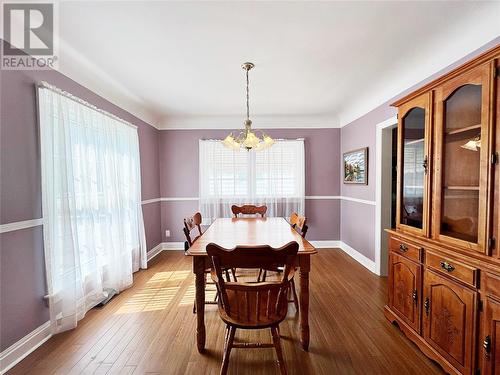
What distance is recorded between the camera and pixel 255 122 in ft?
14.6

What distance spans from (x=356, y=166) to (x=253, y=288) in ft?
10.5

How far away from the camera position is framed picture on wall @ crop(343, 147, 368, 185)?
11.8 feet

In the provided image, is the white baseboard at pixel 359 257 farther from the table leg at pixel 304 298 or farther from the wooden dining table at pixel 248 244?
the table leg at pixel 304 298

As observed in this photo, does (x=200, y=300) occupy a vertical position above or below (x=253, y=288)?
below

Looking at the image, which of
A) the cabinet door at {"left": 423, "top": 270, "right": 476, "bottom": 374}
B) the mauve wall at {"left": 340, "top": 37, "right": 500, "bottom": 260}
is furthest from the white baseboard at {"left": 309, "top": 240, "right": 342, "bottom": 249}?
the cabinet door at {"left": 423, "top": 270, "right": 476, "bottom": 374}

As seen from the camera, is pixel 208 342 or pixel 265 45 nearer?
pixel 208 342

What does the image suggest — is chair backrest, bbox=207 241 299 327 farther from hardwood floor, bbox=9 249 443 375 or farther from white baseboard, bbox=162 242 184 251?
white baseboard, bbox=162 242 184 251

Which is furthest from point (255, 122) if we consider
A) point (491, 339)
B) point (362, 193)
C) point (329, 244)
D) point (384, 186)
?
point (491, 339)

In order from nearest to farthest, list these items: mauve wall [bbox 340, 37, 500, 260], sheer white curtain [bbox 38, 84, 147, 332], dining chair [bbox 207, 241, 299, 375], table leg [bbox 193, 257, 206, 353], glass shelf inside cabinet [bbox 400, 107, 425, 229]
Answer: dining chair [bbox 207, 241, 299, 375] < table leg [bbox 193, 257, 206, 353] < glass shelf inside cabinet [bbox 400, 107, 425, 229] < sheer white curtain [bbox 38, 84, 147, 332] < mauve wall [bbox 340, 37, 500, 260]

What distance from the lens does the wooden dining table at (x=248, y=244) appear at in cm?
177

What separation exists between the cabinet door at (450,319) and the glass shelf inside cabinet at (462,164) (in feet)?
1.15

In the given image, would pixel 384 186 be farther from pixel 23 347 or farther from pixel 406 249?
pixel 23 347

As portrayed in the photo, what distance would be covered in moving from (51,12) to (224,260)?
216 centimetres

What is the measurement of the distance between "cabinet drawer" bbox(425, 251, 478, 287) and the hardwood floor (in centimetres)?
74
